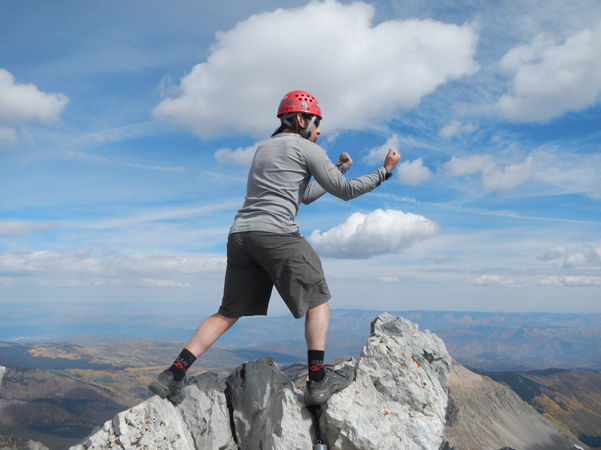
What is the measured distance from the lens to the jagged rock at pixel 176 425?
5.44 m

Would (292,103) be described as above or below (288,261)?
above

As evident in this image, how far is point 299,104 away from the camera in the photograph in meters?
6.50

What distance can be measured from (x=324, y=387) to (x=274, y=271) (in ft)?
6.52

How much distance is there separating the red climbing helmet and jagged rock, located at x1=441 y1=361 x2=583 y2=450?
154 m

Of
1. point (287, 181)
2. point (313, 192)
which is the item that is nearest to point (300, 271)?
point (287, 181)

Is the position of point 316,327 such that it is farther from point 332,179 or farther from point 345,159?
point 345,159

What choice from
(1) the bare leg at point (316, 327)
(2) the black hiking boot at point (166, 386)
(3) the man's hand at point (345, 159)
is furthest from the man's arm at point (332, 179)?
(2) the black hiking boot at point (166, 386)

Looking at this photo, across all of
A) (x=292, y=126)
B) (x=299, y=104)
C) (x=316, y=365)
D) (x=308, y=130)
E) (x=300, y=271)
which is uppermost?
(x=299, y=104)

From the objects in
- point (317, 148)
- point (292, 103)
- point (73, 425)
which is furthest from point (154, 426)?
point (73, 425)

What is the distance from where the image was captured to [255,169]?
6363 mm

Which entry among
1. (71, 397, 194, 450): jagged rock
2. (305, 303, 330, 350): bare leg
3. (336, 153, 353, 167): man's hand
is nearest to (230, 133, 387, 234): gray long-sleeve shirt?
(336, 153, 353, 167): man's hand

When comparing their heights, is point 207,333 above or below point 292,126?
→ below

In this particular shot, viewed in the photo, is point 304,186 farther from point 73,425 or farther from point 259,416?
point 73,425

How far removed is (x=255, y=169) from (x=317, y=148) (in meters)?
1.07
